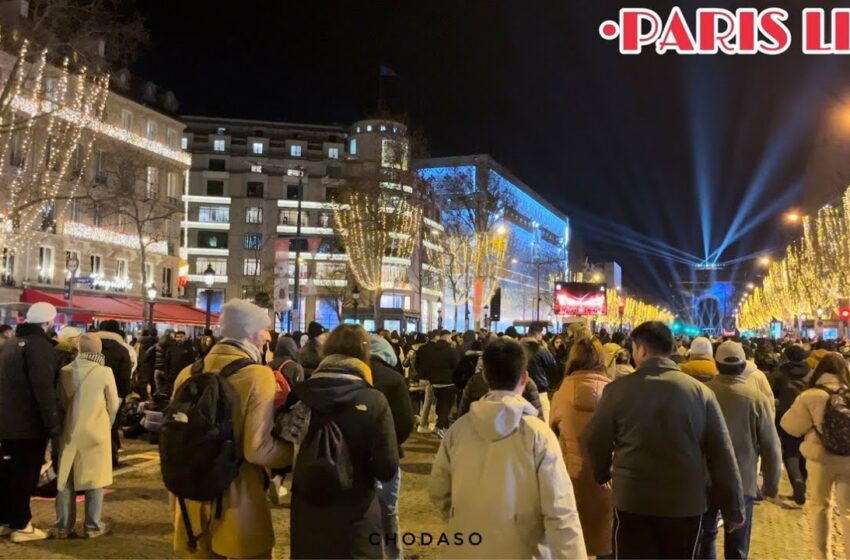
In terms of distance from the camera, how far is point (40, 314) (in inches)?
282

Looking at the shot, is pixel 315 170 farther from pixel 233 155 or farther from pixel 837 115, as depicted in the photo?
pixel 837 115

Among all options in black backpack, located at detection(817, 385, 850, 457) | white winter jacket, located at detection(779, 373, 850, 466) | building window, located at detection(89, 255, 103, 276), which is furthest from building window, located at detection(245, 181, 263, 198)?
black backpack, located at detection(817, 385, 850, 457)

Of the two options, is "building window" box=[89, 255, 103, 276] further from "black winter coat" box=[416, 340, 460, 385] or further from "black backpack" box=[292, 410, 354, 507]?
"black backpack" box=[292, 410, 354, 507]

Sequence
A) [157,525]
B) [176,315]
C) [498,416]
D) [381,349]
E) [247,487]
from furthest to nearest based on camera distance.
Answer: [176,315]
[381,349]
[157,525]
[247,487]
[498,416]

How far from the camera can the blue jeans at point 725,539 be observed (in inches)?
199

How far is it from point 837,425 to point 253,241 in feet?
242

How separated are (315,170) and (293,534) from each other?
245ft

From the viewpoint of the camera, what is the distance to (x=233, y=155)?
253 ft

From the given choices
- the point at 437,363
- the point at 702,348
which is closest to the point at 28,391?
the point at 702,348

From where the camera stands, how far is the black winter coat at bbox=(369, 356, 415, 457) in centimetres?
621

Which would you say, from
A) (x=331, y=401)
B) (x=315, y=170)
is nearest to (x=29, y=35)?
(x=331, y=401)

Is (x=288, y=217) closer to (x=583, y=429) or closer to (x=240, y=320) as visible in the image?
(x=583, y=429)

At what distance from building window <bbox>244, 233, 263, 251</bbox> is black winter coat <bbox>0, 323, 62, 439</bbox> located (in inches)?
2793

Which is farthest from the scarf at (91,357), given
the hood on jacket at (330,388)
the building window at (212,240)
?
the building window at (212,240)
